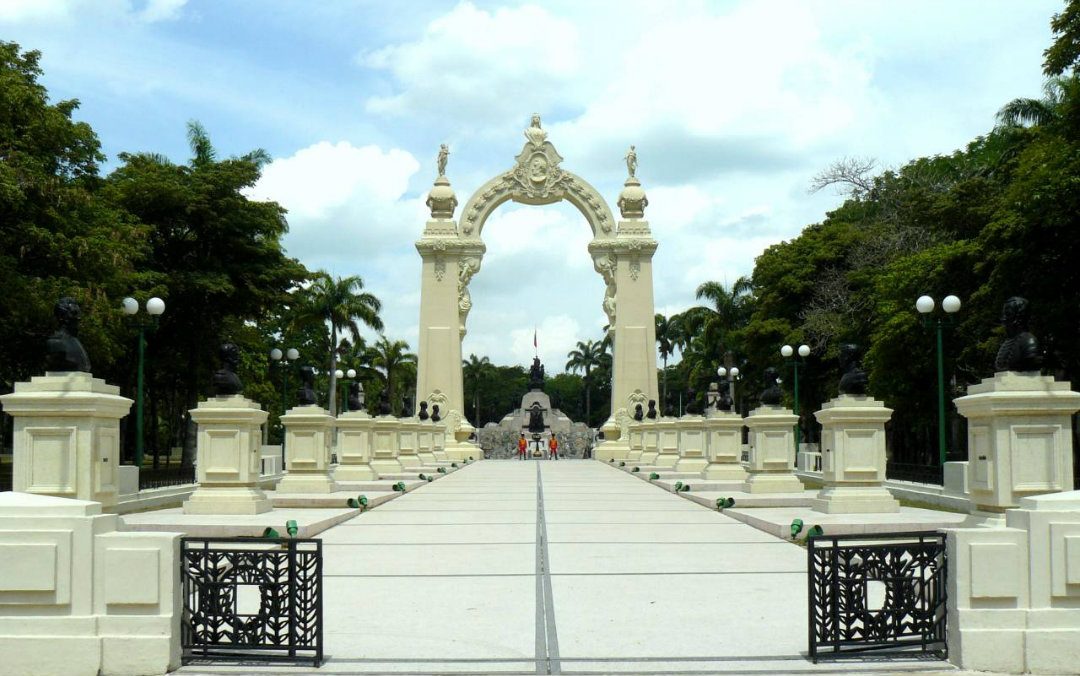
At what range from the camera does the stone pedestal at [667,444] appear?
115 ft

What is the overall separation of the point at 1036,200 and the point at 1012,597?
1991cm

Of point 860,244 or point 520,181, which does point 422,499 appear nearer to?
point 860,244

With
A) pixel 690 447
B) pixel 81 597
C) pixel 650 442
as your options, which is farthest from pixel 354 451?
pixel 81 597

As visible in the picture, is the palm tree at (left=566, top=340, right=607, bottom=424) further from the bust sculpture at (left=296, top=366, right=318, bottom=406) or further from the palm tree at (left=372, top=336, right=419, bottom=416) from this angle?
the bust sculpture at (left=296, top=366, right=318, bottom=406)

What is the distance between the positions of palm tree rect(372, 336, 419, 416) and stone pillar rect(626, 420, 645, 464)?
4048cm

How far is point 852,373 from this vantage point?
1658 centimetres

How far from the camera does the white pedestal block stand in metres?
6.95

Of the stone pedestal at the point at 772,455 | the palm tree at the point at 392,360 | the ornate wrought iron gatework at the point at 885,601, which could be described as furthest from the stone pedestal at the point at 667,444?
the palm tree at the point at 392,360

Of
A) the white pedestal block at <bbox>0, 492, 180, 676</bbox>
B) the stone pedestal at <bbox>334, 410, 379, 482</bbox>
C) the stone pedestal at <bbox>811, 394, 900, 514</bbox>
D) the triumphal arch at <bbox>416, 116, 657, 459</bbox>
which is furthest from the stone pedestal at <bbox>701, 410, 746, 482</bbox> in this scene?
the triumphal arch at <bbox>416, 116, 657, 459</bbox>

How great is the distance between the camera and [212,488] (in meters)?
16.1

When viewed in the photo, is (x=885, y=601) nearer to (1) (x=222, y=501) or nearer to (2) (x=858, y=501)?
(2) (x=858, y=501)

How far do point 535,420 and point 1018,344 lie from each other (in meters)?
61.9

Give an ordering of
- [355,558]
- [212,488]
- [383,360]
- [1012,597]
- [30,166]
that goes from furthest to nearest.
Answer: [383,360]
[30,166]
[212,488]
[355,558]
[1012,597]

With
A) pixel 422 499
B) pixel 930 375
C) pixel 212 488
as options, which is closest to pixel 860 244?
pixel 930 375
